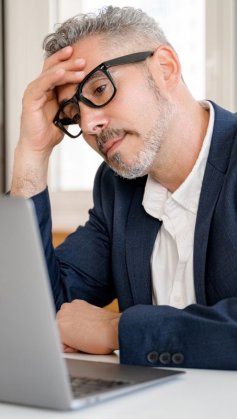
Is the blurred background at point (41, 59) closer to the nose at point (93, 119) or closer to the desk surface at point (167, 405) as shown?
the nose at point (93, 119)

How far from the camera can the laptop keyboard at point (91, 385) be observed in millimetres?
877

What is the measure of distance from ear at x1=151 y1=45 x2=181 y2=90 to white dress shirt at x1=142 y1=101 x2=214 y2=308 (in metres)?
0.13

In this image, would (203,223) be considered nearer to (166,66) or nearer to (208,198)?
(208,198)

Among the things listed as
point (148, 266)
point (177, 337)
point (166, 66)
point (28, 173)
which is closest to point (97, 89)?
point (166, 66)

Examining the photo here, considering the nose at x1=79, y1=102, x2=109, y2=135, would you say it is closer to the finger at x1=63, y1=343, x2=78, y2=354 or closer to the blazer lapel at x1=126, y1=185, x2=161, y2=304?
the blazer lapel at x1=126, y1=185, x2=161, y2=304

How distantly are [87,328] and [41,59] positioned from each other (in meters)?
2.00

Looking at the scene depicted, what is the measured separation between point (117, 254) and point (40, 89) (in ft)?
1.54

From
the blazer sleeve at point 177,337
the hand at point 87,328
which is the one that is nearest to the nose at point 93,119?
the hand at point 87,328

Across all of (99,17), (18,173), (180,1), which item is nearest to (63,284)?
(18,173)

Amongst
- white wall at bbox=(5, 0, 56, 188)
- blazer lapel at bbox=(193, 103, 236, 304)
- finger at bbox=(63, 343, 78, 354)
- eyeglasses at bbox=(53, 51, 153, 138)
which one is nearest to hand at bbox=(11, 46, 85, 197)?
eyeglasses at bbox=(53, 51, 153, 138)

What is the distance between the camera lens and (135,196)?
1.87 metres

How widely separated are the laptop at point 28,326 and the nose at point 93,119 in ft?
3.05

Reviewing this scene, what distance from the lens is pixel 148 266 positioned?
5.74 ft

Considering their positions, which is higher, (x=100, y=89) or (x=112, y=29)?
(x=112, y=29)
